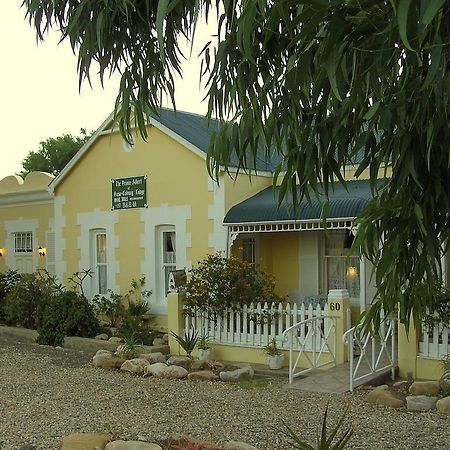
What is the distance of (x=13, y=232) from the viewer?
61.0 ft

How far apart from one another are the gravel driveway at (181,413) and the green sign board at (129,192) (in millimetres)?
4874

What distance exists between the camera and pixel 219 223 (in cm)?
1293

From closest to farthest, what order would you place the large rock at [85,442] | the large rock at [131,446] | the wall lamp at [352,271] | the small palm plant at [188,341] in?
1. the large rock at [131,446]
2. the large rock at [85,442]
3. the small palm plant at [188,341]
4. the wall lamp at [352,271]

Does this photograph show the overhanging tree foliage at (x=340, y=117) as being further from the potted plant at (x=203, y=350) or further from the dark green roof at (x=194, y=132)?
the dark green roof at (x=194, y=132)

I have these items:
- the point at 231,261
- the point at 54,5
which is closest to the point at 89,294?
the point at 231,261

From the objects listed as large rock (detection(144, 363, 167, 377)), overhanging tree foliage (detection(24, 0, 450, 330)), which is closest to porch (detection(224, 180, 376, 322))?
large rock (detection(144, 363, 167, 377))

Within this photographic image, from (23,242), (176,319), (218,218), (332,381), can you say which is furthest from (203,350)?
(23,242)

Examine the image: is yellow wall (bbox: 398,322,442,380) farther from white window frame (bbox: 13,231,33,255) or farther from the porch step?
white window frame (bbox: 13,231,33,255)

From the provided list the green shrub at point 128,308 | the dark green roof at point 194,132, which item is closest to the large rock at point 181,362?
the green shrub at point 128,308

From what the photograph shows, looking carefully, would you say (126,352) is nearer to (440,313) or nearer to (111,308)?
(111,308)

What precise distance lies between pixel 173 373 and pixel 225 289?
1945mm

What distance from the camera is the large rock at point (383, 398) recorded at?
7.89 meters

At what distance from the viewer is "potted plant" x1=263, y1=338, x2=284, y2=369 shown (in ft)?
34.3

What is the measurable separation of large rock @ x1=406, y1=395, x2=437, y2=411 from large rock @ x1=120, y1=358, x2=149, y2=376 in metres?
4.26
